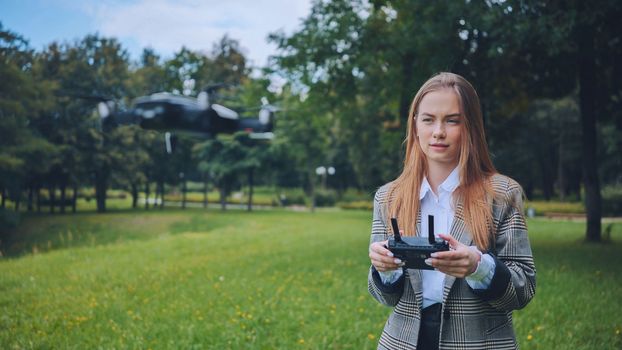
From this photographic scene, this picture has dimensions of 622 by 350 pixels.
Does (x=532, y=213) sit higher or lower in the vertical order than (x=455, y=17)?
lower

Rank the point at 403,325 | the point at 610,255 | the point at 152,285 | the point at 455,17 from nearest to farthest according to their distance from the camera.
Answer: the point at 403,325 < the point at 152,285 < the point at 455,17 < the point at 610,255

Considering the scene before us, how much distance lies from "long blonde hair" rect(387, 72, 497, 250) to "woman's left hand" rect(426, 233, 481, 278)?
197 millimetres

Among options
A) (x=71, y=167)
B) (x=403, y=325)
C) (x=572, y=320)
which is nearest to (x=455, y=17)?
(x=572, y=320)

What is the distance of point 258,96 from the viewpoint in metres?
12.5

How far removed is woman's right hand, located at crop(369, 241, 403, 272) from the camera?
4.92ft

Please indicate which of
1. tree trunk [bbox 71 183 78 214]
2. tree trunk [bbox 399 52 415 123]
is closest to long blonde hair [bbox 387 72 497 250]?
tree trunk [bbox 399 52 415 123]

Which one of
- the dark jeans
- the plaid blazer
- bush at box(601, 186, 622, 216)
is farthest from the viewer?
bush at box(601, 186, 622, 216)

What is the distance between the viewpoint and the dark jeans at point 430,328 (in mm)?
1676

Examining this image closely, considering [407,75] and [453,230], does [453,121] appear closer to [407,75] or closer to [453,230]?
[453,230]

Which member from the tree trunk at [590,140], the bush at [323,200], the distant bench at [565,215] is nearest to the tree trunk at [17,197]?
the tree trunk at [590,140]

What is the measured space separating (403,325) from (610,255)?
33.5 feet

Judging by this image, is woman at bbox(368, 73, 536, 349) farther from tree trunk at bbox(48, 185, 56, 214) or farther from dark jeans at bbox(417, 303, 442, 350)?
tree trunk at bbox(48, 185, 56, 214)

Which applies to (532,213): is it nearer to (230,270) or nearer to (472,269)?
(230,270)

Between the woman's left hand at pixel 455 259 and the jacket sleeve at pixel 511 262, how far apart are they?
0.42 ft
